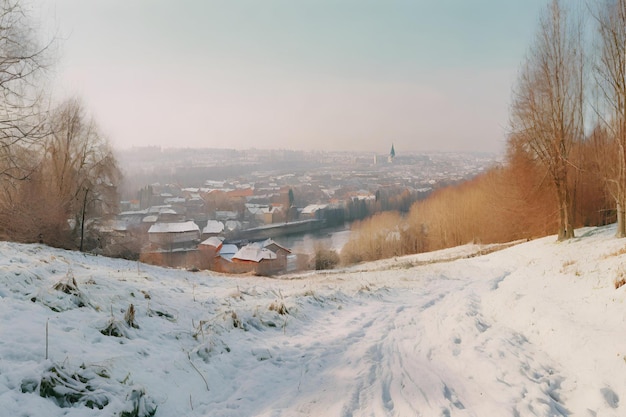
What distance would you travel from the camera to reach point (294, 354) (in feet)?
18.1

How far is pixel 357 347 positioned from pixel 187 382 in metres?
2.77

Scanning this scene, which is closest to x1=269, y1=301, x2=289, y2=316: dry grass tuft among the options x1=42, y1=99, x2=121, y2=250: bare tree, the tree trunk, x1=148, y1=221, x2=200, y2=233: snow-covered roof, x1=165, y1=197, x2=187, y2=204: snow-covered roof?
the tree trunk

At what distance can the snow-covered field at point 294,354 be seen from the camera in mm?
3734

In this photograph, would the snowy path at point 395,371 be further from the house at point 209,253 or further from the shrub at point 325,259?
the house at point 209,253

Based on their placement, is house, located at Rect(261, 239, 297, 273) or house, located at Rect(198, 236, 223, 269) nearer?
house, located at Rect(261, 239, 297, 273)

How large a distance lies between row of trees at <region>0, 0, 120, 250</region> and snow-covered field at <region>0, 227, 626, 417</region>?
524cm

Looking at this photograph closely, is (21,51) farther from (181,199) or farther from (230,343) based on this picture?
(181,199)

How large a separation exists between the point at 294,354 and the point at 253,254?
114 ft

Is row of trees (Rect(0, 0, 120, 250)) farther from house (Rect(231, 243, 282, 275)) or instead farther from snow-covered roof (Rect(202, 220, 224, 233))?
snow-covered roof (Rect(202, 220, 224, 233))

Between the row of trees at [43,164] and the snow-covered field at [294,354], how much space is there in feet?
17.2

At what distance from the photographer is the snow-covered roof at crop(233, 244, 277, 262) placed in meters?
38.6

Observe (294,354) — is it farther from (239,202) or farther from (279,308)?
(239,202)

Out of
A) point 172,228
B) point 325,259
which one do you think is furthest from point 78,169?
point 172,228

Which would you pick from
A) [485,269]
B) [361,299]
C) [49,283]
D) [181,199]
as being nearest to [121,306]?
[49,283]
